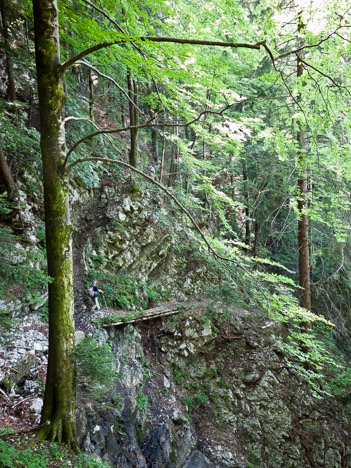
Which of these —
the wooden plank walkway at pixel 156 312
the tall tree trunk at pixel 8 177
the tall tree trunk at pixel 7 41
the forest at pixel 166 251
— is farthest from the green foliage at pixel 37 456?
the tall tree trunk at pixel 7 41

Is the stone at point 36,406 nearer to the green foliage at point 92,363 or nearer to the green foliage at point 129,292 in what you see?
the green foliage at point 92,363

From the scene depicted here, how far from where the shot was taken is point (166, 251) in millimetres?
10539

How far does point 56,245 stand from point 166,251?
7456mm

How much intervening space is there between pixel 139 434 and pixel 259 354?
4.59 m

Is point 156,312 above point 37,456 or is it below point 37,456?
below

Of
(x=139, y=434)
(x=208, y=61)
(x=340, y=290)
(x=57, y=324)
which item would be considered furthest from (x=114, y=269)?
(x=340, y=290)

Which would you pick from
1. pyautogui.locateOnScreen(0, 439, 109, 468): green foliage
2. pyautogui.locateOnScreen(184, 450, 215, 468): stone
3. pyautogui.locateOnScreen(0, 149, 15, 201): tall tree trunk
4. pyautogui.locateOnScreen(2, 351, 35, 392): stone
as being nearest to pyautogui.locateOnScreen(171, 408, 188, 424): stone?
pyautogui.locateOnScreen(184, 450, 215, 468): stone

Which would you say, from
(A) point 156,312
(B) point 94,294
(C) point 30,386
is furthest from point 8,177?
(A) point 156,312

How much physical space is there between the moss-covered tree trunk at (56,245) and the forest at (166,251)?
0.02 m

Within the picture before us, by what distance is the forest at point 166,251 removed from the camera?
10.5ft

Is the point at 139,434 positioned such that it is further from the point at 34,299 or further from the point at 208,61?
the point at 208,61

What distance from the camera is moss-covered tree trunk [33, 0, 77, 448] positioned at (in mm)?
2982

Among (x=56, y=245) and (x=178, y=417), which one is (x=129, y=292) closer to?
(x=178, y=417)

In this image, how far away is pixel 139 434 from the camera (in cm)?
635
